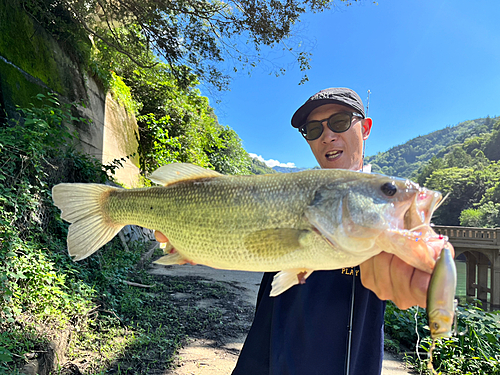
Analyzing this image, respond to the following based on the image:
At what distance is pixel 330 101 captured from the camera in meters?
2.08

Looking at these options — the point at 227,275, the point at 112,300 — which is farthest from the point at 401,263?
the point at 227,275

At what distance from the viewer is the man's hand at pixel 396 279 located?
1.19 m

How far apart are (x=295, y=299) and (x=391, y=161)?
184 m

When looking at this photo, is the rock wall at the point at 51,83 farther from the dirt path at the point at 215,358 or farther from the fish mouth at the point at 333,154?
the fish mouth at the point at 333,154

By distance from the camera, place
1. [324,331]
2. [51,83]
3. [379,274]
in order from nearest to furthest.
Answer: [379,274]
[324,331]
[51,83]

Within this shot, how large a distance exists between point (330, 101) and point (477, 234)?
34407mm

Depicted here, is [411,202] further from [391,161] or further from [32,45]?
[391,161]

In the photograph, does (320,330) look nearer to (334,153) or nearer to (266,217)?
(266,217)

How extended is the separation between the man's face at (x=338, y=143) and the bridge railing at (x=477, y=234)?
30729mm

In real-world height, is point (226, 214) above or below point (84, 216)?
above

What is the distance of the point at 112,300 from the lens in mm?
4109

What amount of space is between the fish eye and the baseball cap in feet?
3.29

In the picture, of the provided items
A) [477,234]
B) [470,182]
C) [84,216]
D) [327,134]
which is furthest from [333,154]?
[470,182]

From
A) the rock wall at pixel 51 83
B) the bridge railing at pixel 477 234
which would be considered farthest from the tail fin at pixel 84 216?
the bridge railing at pixel 477 234
